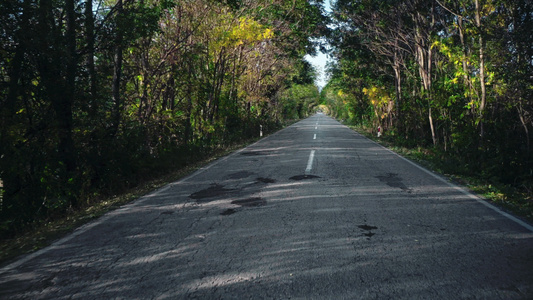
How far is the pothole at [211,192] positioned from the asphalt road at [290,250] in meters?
0.09

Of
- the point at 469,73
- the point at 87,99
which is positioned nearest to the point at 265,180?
the point at 87,99

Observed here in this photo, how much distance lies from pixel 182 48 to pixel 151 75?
1.91 meters

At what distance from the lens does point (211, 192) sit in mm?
7402

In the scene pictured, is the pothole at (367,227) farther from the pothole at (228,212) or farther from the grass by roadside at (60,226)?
the grass by roadside at (60,226)

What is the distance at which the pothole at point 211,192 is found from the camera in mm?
7051

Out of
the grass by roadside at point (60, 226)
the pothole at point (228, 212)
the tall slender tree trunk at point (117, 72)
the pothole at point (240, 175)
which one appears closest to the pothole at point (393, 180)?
the pothole at point (240, 175)

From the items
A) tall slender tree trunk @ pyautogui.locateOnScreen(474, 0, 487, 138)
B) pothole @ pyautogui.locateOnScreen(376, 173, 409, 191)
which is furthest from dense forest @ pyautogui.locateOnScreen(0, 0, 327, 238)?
tall slender tree trunk @ pyautogui.locateOnScreen(474, 0, 487, 138)

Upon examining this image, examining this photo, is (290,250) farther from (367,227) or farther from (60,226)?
(60,226)

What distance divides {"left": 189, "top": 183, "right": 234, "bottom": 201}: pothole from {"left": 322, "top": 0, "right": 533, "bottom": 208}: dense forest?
5675 mm

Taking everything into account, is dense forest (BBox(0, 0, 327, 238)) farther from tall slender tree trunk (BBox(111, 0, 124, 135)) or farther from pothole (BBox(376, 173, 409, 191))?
pothole (BBox(376, 173, 409, 191))

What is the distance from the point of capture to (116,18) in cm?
786

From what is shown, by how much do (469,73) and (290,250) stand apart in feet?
33.7

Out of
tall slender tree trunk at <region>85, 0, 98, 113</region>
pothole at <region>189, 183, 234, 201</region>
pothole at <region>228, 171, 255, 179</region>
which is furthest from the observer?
pothole at <region>228, 171, 255, 179</region>

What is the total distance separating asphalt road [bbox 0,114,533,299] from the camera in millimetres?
3320
